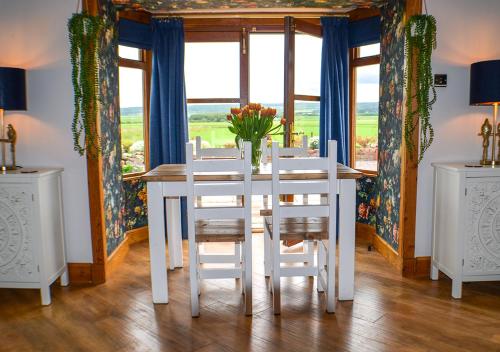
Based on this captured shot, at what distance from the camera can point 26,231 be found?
9.67 feet

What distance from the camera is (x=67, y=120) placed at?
129 inches

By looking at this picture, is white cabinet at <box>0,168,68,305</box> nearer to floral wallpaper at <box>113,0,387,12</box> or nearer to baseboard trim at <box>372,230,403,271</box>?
floral wallpaper at <box>113,0,387,12</box>

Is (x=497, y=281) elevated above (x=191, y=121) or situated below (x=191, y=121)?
below

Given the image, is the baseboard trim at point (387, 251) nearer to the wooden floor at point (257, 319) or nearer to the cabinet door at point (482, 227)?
the wooden floor at point (257, 319)

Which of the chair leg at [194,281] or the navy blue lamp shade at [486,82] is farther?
the navy blue lamp shade at [486,82]

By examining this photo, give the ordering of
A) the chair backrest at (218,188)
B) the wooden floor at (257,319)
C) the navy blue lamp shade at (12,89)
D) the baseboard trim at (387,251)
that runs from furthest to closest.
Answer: the baseboard trim at (387,251)
the navy blue lamp shade at (12,89)
the chair backrest at (218,188)
the wooden floor at (257,319)

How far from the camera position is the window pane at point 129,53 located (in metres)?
4.33

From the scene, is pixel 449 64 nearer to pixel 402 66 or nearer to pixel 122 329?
pixel 402 66

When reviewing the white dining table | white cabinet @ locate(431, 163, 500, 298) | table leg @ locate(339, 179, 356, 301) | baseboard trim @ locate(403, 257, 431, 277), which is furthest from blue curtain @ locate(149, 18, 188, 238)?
white cabinet @ locate(431, 163, 500, 298)

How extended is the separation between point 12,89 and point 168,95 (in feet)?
5.59

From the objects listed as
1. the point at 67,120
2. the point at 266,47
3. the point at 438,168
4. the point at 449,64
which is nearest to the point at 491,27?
the point at 449,64

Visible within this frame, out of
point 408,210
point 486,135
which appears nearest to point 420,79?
point 486,135

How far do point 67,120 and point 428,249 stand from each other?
3.00 m

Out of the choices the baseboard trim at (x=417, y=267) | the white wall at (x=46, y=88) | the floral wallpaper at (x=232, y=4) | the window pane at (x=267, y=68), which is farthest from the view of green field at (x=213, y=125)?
the baseboard trim at (x=417, y=267)
